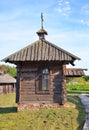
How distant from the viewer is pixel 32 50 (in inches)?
923

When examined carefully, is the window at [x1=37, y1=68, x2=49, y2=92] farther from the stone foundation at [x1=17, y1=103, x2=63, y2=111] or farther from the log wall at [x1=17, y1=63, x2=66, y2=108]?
the stone foundation at [x1=17, y1=103, x2=63, y2=111]

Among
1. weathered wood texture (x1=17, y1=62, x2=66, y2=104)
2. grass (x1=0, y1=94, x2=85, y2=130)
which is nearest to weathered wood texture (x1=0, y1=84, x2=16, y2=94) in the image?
weathered wood texture (x1=17, y1=62, x2=66, y2=104)

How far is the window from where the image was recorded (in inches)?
894

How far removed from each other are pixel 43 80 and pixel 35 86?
0.74 metres

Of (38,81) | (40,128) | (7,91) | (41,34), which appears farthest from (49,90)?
(7,91)

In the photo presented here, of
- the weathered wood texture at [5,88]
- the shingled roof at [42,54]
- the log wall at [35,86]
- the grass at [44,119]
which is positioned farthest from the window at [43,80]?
the weathered wood texture at [5,88]

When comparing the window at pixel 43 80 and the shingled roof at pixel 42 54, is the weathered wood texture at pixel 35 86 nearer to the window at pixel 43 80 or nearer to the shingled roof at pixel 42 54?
the window at pixel 43 80

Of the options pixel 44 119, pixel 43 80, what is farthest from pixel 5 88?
pixel 44 119

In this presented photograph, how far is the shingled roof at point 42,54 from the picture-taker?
22359mm

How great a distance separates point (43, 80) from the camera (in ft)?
74.6

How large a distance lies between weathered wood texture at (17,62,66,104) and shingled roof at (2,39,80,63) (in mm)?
721

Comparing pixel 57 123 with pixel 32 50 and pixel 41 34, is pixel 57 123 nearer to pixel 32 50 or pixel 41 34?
pixel 32 50

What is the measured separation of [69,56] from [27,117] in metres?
5.73

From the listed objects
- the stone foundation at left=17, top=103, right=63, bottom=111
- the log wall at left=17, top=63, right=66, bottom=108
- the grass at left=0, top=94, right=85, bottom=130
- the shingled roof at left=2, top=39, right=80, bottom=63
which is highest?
the shingled roof at left=2, top=39, right=80, bottom=63
